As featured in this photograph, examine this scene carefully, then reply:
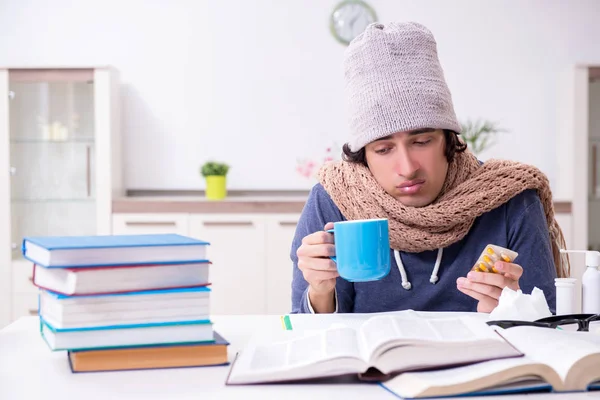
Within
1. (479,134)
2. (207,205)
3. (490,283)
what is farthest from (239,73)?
(490,283)

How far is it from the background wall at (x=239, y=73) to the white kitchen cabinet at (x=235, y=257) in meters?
0.47

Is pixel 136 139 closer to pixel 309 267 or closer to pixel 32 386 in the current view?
pixel 309 267

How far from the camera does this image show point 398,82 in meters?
1.56

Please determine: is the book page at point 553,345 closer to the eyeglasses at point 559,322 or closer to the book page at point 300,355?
the eyeglasses at point 559,322

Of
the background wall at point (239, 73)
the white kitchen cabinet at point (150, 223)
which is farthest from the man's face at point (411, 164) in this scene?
the background wall at point (239, 73)

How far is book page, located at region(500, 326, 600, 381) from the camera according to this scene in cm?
81

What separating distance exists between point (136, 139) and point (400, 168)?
9.51 feet

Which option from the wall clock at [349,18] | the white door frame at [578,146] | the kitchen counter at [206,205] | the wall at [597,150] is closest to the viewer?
the kitchen counter at [206,205]

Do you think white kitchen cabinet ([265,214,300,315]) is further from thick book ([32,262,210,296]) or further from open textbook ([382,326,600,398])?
open textbook ([382,326,600,398])

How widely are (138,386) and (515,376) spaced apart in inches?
17.5

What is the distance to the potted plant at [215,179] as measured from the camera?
3.89 m

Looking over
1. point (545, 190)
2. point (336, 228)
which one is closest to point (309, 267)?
point (336, 228)

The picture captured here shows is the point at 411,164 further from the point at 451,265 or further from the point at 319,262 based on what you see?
the point at 319,262

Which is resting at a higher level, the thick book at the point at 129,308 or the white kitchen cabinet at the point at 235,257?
the thick book at the point at 129,308
